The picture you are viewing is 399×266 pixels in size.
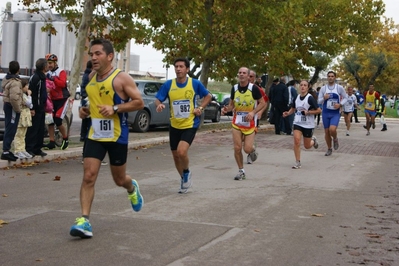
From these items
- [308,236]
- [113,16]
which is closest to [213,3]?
[113,16]

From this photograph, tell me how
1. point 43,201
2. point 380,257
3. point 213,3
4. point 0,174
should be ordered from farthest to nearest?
point 213,3 < point 0,174 < point 43,201 < point 380,257

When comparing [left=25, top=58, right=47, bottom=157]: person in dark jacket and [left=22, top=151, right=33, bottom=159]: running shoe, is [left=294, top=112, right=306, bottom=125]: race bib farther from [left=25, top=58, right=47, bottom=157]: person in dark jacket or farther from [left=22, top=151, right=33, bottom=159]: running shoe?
[left=22, top=151, right=33, bottom=159]: running shoe

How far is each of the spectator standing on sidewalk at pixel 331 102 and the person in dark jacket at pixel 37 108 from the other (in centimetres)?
699

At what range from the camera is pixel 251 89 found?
13328mm

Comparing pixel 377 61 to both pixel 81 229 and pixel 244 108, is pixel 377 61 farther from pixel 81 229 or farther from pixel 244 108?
pixel 81 229

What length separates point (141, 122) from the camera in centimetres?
2423

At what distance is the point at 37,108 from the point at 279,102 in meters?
14.4

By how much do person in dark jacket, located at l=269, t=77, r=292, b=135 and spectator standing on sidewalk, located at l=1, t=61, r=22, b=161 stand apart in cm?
1460

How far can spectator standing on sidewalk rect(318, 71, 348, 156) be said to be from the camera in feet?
60.1

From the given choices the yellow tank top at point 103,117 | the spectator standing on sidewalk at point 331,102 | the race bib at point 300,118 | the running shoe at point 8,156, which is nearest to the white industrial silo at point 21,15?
the spectator standing on sidewalk at point 331,102

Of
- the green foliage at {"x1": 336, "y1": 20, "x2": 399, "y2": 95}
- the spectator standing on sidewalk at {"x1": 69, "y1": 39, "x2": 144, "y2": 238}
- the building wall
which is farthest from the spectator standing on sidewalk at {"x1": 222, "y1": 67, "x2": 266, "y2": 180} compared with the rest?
the green foliage at {"x1": 336, "y1": 20, "x2": 399, "y2": 95}

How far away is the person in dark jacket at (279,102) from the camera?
27234 millimetres

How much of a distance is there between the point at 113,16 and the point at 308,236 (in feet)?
45.1

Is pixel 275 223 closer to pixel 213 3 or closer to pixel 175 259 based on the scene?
pixel 175 259
